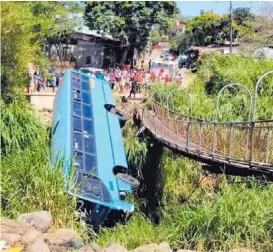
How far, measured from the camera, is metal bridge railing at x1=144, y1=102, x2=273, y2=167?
717cm

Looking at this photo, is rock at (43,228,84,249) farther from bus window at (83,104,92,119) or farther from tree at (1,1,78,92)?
tree at (1,1,78,92)

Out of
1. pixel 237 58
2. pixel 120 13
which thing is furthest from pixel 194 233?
pixel 120 13

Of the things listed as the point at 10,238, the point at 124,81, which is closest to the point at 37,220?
the point at 10,238

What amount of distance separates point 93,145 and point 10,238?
4.54 metres

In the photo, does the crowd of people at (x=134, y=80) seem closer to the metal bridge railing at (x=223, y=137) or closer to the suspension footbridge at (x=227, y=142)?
the metal bridge railing at (x=223, y=137)

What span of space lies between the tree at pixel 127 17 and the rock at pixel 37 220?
76.8 ft

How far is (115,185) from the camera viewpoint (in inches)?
335

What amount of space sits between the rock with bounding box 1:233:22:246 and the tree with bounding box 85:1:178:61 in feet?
79.6

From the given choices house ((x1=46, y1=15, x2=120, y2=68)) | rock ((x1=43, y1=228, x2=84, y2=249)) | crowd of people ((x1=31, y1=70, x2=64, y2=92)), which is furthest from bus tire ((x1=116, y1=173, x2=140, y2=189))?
house ((x1=46, y1=15, x2=120, y2=68))

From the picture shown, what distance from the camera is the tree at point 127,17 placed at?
29.4m

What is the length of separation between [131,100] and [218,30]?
19.3 meters

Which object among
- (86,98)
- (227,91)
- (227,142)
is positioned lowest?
(227,142)

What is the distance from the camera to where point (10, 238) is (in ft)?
18.2

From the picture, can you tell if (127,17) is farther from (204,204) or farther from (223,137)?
(204,204)
